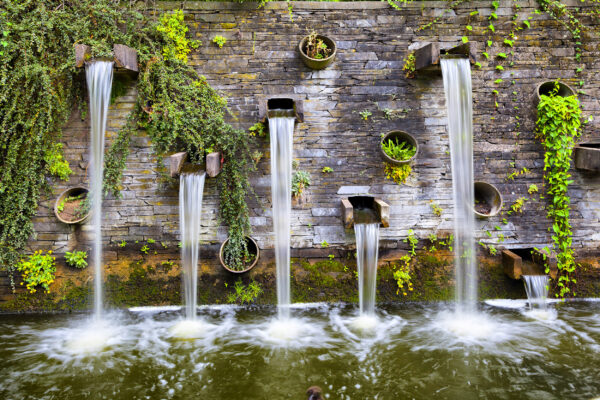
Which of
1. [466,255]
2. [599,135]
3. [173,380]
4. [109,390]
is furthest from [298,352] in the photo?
[599,135]

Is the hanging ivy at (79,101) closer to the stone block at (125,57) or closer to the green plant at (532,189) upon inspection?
the stone block at (125,57)

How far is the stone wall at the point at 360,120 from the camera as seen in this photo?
486cm

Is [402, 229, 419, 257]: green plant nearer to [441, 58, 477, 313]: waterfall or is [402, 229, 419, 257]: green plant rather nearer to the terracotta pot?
[441, 58, 477, 313]: waterfall

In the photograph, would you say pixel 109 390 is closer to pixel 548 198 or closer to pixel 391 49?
pixel 391 49

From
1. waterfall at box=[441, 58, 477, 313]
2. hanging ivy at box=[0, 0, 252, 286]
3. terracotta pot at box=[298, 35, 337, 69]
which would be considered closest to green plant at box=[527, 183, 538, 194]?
waterfall at box=[441, 58, 477, 313]

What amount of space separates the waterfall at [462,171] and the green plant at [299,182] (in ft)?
7.05

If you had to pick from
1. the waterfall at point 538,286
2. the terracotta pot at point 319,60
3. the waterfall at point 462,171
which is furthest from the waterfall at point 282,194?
the waterfall at point 538,286

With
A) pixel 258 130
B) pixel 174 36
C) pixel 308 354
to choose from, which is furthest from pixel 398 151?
pixel 174 36

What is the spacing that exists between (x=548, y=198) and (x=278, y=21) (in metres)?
4.85

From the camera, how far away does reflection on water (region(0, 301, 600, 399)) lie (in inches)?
126

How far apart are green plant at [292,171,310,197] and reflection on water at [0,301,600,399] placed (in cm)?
172

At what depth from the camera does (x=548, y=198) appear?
16.5 ft

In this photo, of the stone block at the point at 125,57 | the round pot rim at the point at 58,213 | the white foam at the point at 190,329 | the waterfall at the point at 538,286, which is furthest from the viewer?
the waterfall at the point at 538,286

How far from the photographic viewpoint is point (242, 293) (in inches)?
193
